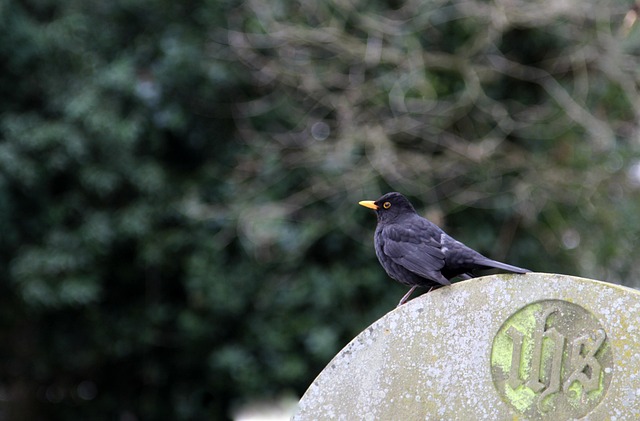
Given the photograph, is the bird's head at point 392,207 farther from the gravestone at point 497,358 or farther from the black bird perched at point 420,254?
the gravestone at point 497,358

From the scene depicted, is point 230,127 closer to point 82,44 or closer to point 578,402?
point 82,44

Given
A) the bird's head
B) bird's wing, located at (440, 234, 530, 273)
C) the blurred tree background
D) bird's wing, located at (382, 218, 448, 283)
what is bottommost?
the blurred tree background

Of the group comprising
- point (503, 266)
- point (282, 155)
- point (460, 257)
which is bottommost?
point (282, 155)

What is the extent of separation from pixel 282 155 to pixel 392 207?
437 cm

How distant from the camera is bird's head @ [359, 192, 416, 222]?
386 cm

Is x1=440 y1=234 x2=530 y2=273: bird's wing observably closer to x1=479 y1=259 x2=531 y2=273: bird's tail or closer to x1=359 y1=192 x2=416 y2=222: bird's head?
x1=479 y1=259 x2=531 y2=273: bird's tail

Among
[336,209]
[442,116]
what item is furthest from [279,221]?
[442,116]

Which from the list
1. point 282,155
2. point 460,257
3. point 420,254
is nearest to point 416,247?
point 420,254

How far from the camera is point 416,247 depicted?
3.59 meters

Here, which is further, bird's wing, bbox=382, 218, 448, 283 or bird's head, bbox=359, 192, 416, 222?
bird's head, bbox=359, 192, 416, 222

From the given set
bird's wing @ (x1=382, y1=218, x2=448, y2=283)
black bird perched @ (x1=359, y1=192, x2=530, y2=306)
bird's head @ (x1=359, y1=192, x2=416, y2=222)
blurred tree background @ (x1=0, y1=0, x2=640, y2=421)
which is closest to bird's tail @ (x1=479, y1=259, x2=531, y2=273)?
black bird perched @ (x1=359, y1=192, x2=530, y2=306)

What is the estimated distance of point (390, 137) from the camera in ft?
26.4

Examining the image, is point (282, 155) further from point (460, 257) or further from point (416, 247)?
point (460, 257)

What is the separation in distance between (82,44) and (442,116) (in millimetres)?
3002
